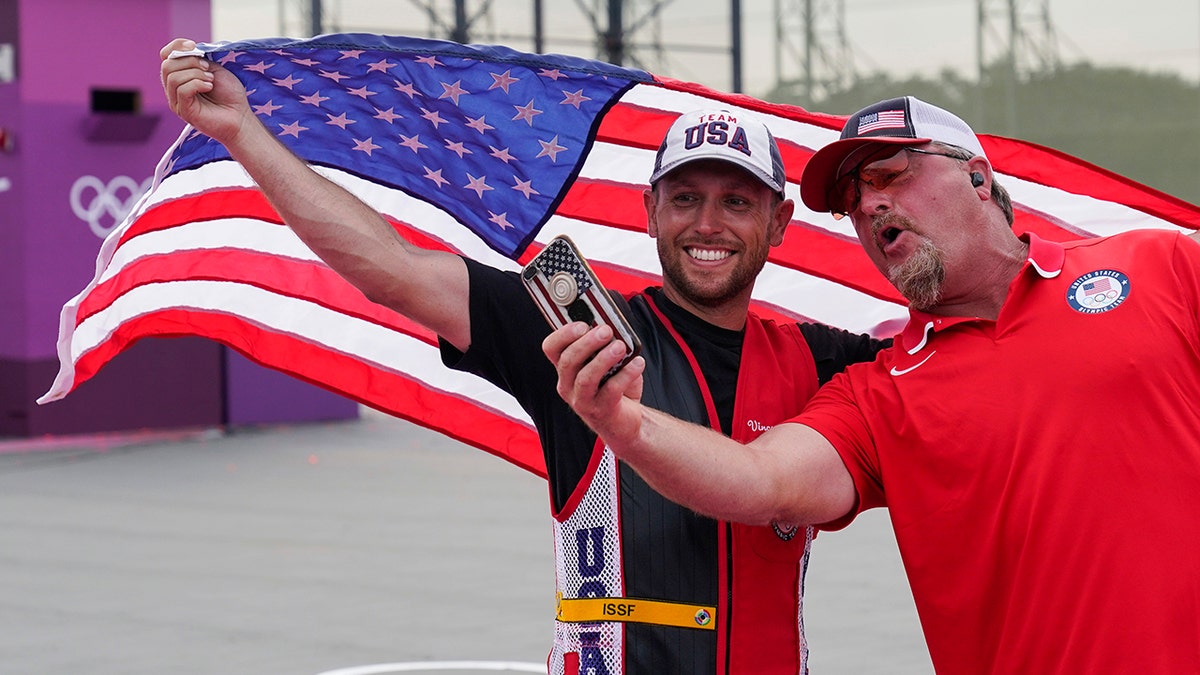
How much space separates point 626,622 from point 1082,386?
105 centimetres

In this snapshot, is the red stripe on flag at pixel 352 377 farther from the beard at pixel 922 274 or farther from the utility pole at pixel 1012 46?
the utility pole at pixel 1012 46

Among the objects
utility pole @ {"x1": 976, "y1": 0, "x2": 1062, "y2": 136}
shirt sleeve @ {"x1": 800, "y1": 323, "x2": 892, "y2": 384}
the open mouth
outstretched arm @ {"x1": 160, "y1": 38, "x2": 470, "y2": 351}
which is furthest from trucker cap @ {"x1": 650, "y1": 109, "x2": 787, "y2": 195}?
utility pole @ {"x1": 976, "y1": 0, "x2": 1062, "y2": 136}

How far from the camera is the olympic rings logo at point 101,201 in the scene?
1830cm

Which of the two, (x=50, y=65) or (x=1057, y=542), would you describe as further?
(x=50, y=65)

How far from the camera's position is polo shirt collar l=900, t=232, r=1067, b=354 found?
3.20 meters

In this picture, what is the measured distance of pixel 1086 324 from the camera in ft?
10.0

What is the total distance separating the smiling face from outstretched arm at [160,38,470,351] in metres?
0.47

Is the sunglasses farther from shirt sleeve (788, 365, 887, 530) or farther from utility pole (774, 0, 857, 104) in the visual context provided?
utility pole (774, 0, 857, 104)

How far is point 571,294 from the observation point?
260 cm

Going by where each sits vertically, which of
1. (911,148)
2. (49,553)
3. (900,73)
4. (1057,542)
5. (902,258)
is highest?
(900,73)

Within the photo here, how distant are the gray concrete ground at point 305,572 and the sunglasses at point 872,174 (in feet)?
15.7

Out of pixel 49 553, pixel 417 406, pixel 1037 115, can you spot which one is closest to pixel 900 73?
pixel 1037 115

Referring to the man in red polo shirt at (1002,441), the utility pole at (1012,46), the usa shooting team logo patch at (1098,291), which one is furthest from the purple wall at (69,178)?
the usa shooting team logo patch at (1098,291)

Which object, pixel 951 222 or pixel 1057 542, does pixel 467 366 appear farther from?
pixel 1057 542
